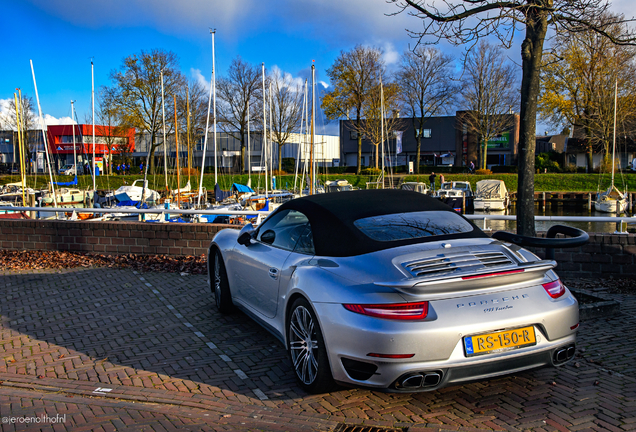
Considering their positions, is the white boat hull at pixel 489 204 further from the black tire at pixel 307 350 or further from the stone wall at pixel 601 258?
the black tire at pixel 307 350

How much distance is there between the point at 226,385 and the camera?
13.6ft

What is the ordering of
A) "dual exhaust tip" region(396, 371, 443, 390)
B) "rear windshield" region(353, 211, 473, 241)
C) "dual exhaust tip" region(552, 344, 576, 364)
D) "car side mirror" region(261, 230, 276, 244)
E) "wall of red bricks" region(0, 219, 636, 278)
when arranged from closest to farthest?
"dual exhaust tip" region(396, 371, 443, 390), "dual exhaust tip" region(552, 344, 576, 364), "rear windshield" region(353, 211, 473, 241), "car side mirror" region(261, 230, 276, 244), "wall of red bricks" region(0, 219, 636, 278)

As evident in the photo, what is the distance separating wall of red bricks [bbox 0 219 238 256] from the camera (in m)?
10.1

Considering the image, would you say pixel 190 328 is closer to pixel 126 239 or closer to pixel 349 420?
pixel 349 420

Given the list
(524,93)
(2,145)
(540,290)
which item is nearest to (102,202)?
(524,93)

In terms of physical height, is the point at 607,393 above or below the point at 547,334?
below

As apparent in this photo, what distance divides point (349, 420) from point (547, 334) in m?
1.46

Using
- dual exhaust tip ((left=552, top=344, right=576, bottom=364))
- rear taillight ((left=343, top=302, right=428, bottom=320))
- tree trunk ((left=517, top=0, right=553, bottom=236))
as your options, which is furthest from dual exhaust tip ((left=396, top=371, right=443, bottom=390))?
tree trunk ((left=517, top=0, right=553, bottom=236))

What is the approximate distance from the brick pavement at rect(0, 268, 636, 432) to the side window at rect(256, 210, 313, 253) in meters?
1.05

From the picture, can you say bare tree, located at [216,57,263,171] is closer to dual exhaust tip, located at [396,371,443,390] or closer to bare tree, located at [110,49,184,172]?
bare tree, located at [110,49,184,172]

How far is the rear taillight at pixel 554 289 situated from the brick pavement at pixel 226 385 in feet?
2.55

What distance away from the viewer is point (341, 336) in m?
3.42

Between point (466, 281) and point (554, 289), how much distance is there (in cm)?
83

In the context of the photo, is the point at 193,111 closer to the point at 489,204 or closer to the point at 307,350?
the point at 489,204
